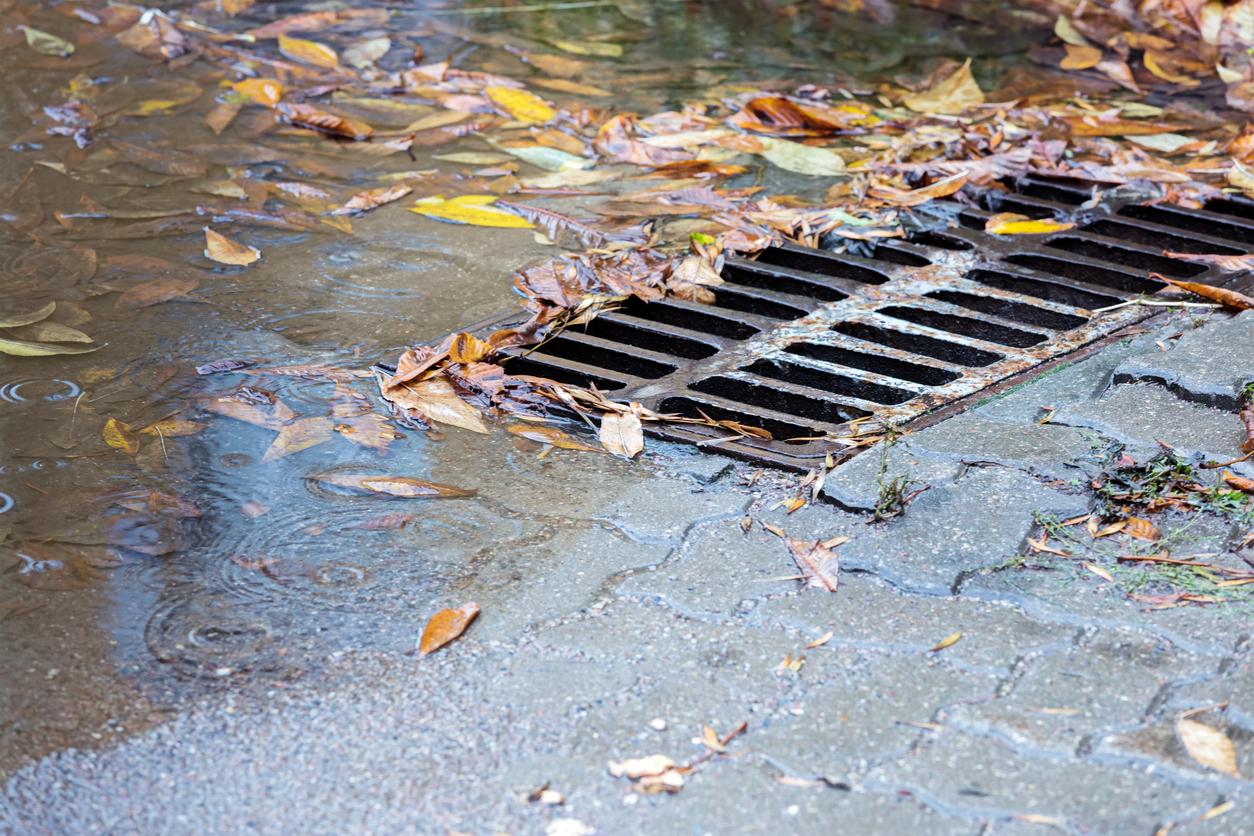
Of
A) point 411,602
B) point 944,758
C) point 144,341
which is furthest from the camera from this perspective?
point 144,341

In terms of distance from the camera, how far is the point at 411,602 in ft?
5.83

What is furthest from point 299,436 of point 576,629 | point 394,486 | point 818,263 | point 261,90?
point 261,90

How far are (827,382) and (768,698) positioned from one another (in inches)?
38.4

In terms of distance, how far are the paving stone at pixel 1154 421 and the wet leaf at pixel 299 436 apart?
119cm

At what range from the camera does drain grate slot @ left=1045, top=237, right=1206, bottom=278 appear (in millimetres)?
2861

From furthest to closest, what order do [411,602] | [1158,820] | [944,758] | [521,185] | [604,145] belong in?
[604,145] → [521,185] → [411,602] → [944,758] → [1158,820]

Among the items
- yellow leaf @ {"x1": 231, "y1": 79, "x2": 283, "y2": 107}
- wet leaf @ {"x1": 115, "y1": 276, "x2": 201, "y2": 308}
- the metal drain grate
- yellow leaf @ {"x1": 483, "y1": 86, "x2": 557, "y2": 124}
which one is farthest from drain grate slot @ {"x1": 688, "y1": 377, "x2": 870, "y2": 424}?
yellow leaf @ {"x1": 231, "y1": 79, "x2": 283, "y2": 107}

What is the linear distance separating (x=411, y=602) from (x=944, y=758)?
72cm

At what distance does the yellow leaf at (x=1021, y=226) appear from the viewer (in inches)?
121

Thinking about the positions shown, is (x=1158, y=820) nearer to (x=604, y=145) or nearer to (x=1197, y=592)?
→ (x=1197, y=592)

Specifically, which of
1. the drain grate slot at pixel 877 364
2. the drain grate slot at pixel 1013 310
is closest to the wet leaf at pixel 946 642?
the drain grate slot at pixel 877 364

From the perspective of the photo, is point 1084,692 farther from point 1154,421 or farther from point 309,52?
point 309,52

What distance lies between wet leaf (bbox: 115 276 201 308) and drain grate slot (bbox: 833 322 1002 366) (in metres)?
1.33

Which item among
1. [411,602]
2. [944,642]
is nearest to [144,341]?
[411,602]
